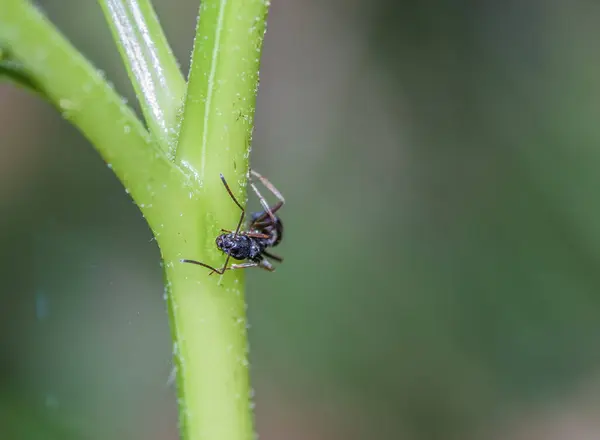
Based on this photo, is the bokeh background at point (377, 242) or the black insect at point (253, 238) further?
the bokeh background at point (377, 242)

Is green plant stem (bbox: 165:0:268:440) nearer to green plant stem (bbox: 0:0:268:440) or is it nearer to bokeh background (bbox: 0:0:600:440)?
green plant stem (bbox: 0:0:268:440)

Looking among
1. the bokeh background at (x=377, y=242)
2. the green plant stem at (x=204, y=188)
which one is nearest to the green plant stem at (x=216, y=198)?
the green plant stem at (x=204, y=188)

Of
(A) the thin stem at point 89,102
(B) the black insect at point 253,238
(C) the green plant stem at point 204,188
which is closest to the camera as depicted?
(A) the thin stem at point 89,102

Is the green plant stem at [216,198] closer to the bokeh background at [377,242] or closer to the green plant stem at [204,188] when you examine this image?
the green plant stem at [204,188]

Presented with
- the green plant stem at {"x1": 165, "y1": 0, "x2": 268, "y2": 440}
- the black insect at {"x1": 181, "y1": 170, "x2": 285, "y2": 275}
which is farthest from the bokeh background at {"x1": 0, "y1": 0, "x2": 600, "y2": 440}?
the green plant stem at {"x1": 165, "y1": 0, "x2": 268, "y2": 440}

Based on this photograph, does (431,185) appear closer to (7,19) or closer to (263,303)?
(263,303)

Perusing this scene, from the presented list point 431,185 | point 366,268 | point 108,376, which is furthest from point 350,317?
point 108,376
